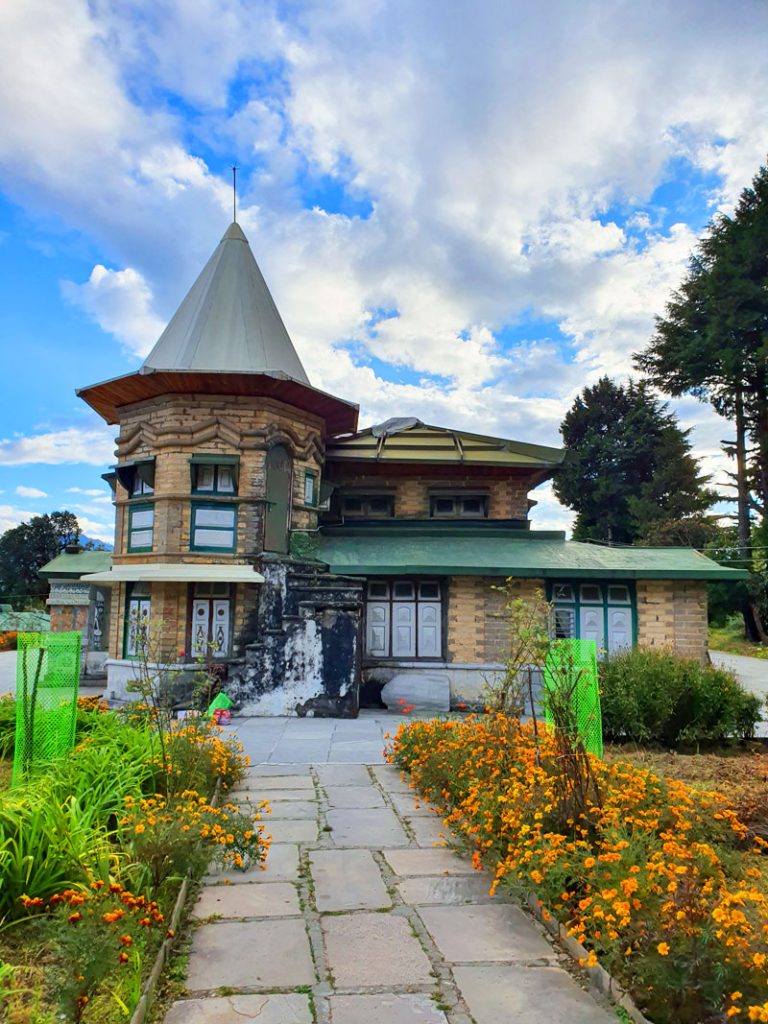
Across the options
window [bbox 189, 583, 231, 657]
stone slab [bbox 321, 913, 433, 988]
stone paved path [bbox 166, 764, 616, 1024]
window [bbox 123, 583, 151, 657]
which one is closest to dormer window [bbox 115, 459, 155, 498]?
window [bbox 123, 583, 151, 657]

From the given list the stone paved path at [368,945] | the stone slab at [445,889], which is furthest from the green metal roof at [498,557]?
the stone slab at [445,889]

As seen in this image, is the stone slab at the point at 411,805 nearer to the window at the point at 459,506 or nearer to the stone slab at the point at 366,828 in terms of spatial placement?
the stone slab at the point at 366,828

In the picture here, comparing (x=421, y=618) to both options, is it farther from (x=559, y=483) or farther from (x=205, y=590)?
(x=559, y=483)

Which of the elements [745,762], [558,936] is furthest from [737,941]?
[745,762]

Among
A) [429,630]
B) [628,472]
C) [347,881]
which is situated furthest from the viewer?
[628,472]

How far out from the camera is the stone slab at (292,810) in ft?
20.2

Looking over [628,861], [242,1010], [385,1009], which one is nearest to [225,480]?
[628,861]

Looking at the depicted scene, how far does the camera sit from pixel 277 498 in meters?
13.6

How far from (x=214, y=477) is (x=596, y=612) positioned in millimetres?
8059

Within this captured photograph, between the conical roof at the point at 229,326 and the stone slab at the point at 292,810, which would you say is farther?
the conical roof at the point at 229,326

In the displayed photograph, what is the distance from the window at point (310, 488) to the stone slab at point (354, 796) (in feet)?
25.4

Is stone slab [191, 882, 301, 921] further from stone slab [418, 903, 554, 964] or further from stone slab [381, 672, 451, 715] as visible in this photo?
stone slab [381, 672, 451, 715]

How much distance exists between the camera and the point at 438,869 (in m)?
4.95

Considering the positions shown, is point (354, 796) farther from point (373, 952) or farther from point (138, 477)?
point (138, 477)
